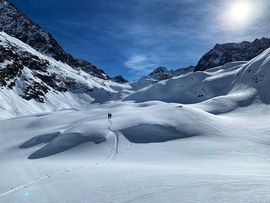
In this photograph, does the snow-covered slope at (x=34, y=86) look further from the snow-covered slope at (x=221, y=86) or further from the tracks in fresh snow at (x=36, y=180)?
the tracks in fresh snow at (x=36, y=180)

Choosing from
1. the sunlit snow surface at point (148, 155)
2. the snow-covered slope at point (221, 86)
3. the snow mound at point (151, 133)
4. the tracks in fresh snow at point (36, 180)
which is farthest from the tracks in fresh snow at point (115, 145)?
the snow-covered slope at point (221, 86)

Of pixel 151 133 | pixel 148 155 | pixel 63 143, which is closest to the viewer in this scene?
pixel 148 155

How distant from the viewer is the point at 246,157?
29328 millimetres

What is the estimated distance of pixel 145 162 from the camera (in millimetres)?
27641

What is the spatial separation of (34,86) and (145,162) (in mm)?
107157

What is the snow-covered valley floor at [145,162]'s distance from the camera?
517 inches

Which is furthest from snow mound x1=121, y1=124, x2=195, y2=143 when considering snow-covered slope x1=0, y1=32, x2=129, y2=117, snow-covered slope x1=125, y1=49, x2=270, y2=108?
snow-covered slope x1=0, y1=32, x2=129, y2=117

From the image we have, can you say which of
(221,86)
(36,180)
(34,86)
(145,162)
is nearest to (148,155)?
(145,162)

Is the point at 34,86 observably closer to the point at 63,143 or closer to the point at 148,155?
the point at 63,143

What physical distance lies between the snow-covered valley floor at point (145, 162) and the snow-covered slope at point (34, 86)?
48.7 meters

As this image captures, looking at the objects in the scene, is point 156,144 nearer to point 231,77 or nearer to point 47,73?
point 231,77

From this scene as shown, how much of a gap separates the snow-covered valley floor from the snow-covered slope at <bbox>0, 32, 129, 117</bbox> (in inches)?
1917

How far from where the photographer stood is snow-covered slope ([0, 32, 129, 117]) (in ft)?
356

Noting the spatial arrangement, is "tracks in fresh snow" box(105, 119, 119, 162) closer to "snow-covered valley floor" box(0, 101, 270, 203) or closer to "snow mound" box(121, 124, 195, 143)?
"snow-covered valley floor" box(0, 101, 270, 203)
